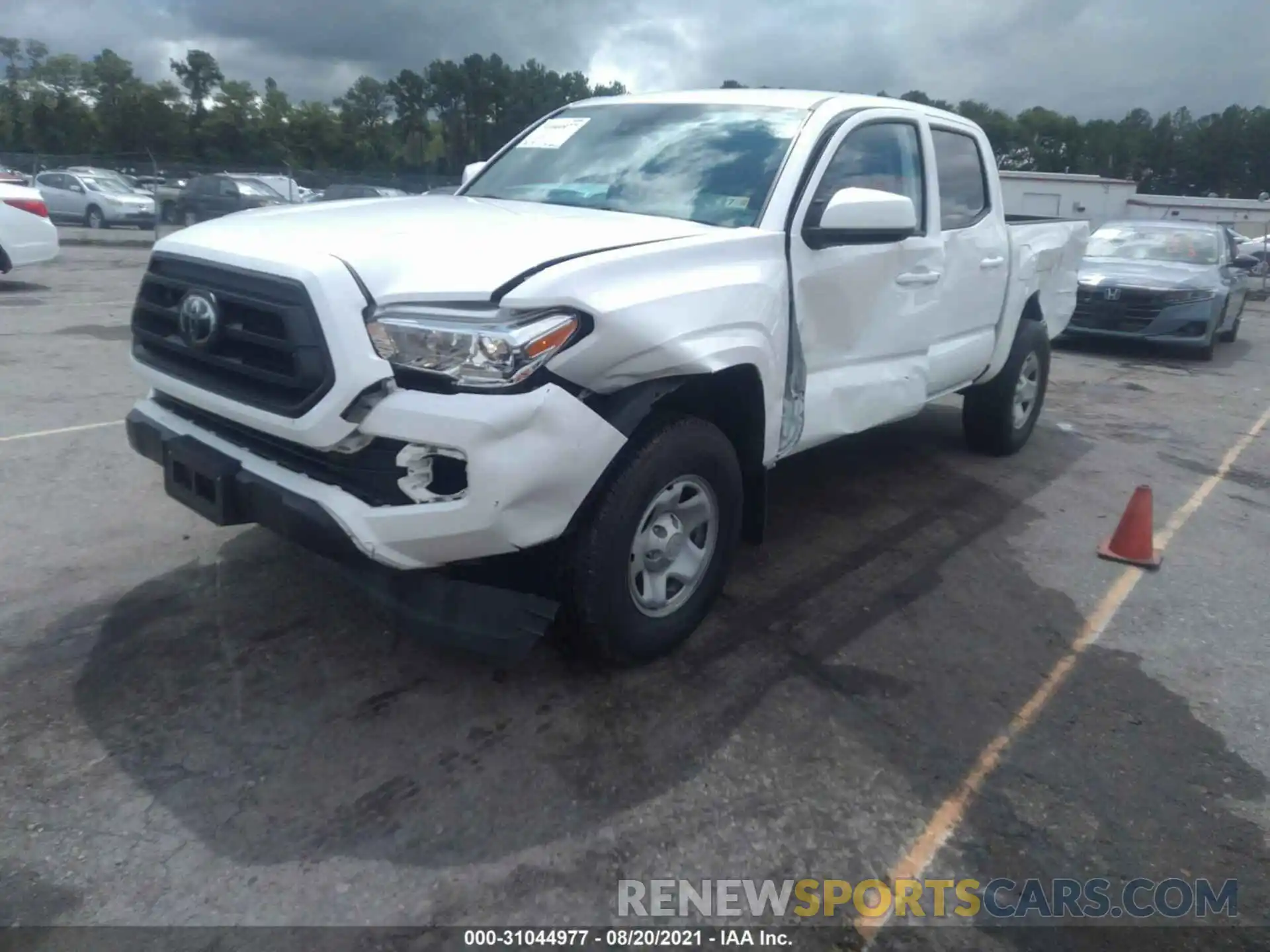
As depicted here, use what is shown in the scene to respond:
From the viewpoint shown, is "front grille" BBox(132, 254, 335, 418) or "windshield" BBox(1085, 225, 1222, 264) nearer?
"front grille" BBox(132, 254, 335, 418)

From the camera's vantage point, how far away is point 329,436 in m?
2.97

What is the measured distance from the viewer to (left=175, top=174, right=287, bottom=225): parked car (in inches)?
920

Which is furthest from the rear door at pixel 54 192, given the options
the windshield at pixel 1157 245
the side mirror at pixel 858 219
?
the side mirror at pixel 858 219

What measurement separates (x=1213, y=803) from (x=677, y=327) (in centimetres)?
217

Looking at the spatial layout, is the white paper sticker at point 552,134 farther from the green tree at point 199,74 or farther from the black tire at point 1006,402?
the green tree at point 199,74

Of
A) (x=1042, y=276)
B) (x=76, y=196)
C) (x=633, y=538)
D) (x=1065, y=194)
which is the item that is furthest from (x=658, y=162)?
(x=76, y=196)

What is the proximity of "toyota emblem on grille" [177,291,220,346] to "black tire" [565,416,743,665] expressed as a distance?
51.4 inches

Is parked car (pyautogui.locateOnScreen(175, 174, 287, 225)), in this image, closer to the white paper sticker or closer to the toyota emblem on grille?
the white paper sticker

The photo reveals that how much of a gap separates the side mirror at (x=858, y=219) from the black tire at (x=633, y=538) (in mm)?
919

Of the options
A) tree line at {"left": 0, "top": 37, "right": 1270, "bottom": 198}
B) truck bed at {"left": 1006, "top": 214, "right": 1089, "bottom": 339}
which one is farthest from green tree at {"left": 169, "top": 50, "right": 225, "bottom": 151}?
truck bed at {"left": 1006, "top": 214, "right": 1089, "bottom": 339}

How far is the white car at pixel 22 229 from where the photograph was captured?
12.4 m

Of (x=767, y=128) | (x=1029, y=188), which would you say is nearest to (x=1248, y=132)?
(x=1029, y=188)

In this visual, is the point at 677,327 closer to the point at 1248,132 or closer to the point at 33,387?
the point at 33,387

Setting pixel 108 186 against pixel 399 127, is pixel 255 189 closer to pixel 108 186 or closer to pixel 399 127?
pixel 108 186
